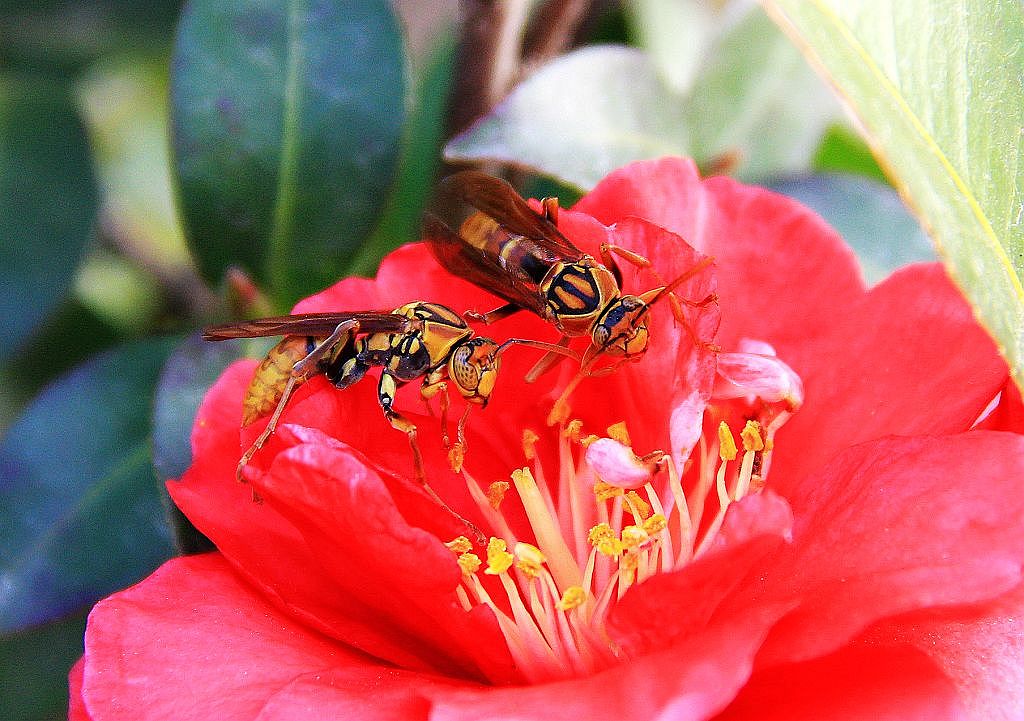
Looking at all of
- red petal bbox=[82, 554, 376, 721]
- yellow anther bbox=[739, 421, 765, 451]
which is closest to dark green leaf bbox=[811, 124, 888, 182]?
yellow anther bbox=[739, 421, 765, 451]

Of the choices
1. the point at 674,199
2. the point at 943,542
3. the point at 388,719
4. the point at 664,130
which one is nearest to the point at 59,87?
the point at 664,130

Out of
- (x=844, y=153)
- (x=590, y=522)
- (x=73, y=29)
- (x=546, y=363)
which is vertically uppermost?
(x=73, y=29)

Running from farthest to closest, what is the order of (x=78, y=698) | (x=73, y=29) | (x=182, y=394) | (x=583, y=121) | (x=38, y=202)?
(x=73, y=29)
(x=38, y=202)
(x=583, y=121)
(x=182, y=394)
(x=78, y=698)

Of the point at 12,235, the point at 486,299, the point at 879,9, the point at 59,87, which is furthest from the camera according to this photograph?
the point at 59,87

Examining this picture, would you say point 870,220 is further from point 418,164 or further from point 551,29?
point 418,164

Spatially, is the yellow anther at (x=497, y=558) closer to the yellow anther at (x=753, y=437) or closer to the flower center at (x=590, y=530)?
the flower center at (x=590, y=530)

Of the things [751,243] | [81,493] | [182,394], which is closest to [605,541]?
[751,243]

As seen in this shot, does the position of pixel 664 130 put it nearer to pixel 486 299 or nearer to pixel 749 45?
pixel 749 45
